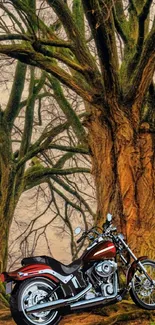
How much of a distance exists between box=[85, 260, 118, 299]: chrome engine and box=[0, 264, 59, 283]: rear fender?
0.52 meters

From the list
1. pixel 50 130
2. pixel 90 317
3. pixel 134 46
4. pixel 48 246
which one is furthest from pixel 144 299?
pixel 48 246

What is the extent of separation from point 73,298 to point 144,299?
1.12m

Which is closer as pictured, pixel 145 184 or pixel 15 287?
pixel 15 287

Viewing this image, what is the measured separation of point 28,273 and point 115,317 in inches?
58.4

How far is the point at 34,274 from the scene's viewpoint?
7062 mm

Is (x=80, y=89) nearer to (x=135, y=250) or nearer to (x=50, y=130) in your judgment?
(x=135, y=250)

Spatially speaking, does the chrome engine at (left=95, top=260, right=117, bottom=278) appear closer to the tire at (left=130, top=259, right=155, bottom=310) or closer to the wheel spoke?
the tire at (left=130, top=259, right=155, bottom=310)

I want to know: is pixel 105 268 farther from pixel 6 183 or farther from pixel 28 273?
pixel 6 183

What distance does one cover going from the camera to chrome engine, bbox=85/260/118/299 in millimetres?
7496

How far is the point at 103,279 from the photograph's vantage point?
756 cm

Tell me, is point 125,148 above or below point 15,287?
above

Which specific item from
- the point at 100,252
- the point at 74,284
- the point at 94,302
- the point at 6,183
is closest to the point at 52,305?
the point at 74,284

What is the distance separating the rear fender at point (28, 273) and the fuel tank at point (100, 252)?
0.53 metres

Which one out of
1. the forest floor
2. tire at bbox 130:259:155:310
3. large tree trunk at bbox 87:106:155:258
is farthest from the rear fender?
large tree trunk at bbox 87:106:155:258
